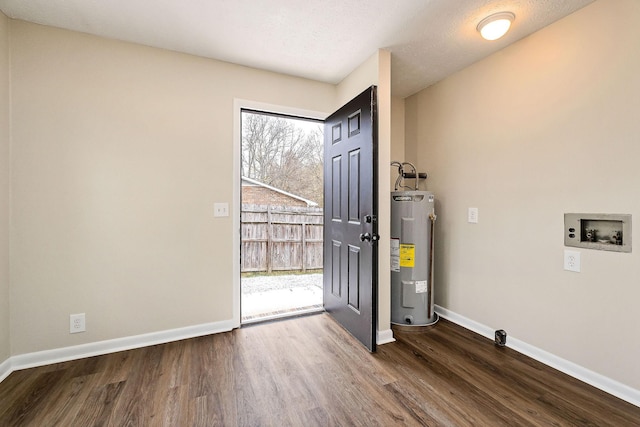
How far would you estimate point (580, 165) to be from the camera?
1834 mm

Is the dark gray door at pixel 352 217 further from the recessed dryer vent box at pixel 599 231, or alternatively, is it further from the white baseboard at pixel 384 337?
the recessed dryer vent box at pixel 599 231

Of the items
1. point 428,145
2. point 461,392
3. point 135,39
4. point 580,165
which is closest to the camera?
point 461,392

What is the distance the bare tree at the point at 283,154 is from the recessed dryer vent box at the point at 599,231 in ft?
12.5

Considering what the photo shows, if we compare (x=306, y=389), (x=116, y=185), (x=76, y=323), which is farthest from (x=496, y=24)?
(x=76, y=323)

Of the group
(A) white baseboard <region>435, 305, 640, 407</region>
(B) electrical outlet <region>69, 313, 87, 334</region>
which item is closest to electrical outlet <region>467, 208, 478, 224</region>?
(A) white baseboard <region>435, 305, 640, 407</region>

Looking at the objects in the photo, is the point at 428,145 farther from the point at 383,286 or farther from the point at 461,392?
the point at 461,392

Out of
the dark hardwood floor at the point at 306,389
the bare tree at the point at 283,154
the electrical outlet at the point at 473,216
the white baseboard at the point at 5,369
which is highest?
the bare tree at the point at 283,154

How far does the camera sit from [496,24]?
188cm

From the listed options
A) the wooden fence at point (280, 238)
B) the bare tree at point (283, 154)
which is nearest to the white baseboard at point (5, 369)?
the wooden fence at point (280, 238)

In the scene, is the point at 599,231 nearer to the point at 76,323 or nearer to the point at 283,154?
the point at 76,323

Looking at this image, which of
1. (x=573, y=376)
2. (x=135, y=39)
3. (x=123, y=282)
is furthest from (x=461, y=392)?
(x=135, y=39)

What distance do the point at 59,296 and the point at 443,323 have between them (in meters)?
3.24

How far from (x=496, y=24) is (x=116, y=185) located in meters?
3.01

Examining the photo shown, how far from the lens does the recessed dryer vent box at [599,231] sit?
1.64m
